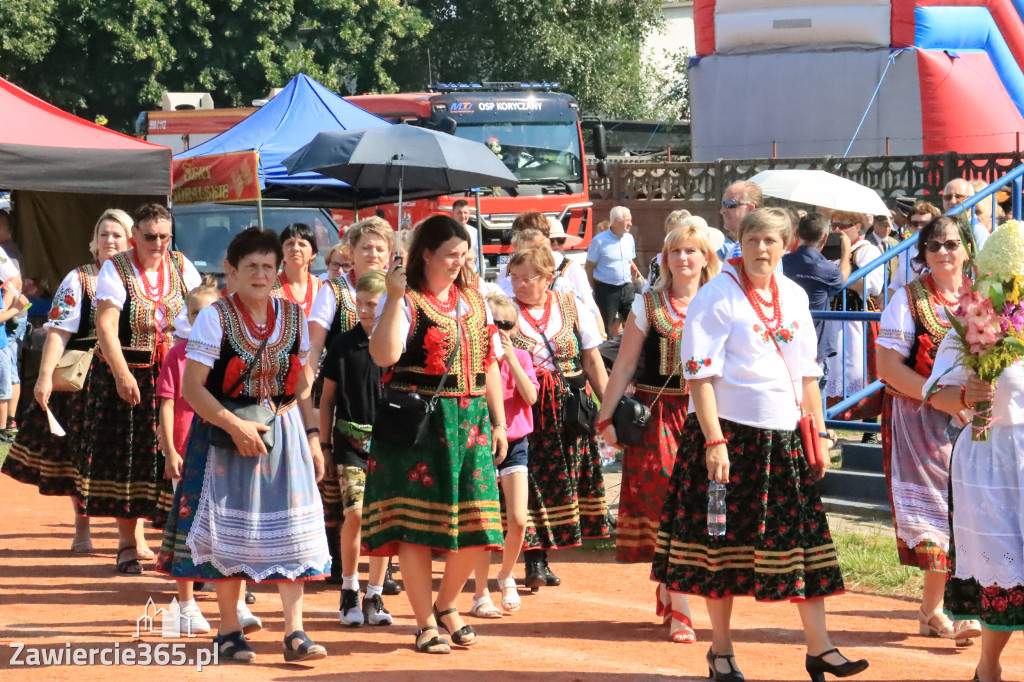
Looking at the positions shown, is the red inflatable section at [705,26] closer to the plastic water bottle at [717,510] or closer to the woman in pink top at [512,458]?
the woman in pink top at [512,458]

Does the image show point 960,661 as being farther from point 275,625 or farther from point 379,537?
point 275,625

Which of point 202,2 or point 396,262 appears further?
point 202,2

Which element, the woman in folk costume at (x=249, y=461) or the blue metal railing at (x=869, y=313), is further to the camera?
the blue metal railing at (x=869, y=313)

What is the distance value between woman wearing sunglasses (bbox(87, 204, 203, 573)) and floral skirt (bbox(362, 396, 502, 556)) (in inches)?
85.0

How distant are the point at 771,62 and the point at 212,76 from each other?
17250 mm

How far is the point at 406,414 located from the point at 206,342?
35.1 inches

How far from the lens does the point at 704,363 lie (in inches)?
221

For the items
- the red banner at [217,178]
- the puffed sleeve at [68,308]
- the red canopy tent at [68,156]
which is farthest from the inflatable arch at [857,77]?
the puffed sleeve at [68,308]

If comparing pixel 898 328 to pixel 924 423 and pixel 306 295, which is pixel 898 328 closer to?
pixel 924 423

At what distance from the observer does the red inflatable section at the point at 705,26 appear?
22281mm

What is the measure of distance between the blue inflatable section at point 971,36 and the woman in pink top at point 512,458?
48.1 feet

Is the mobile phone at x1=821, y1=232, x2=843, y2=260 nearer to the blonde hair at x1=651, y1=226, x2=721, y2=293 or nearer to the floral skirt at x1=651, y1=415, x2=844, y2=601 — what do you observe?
the blonde hair at x1=651, y1=226, x2=721, y2=293

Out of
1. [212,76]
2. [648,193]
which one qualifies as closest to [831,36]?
[648,193]

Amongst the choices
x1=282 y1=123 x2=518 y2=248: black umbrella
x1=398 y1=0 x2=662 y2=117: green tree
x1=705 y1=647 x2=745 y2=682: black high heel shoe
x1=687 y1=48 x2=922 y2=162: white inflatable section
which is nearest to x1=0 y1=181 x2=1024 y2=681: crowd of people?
x1=705 y1=647 x2=745 y2=682: black high heel shoe
